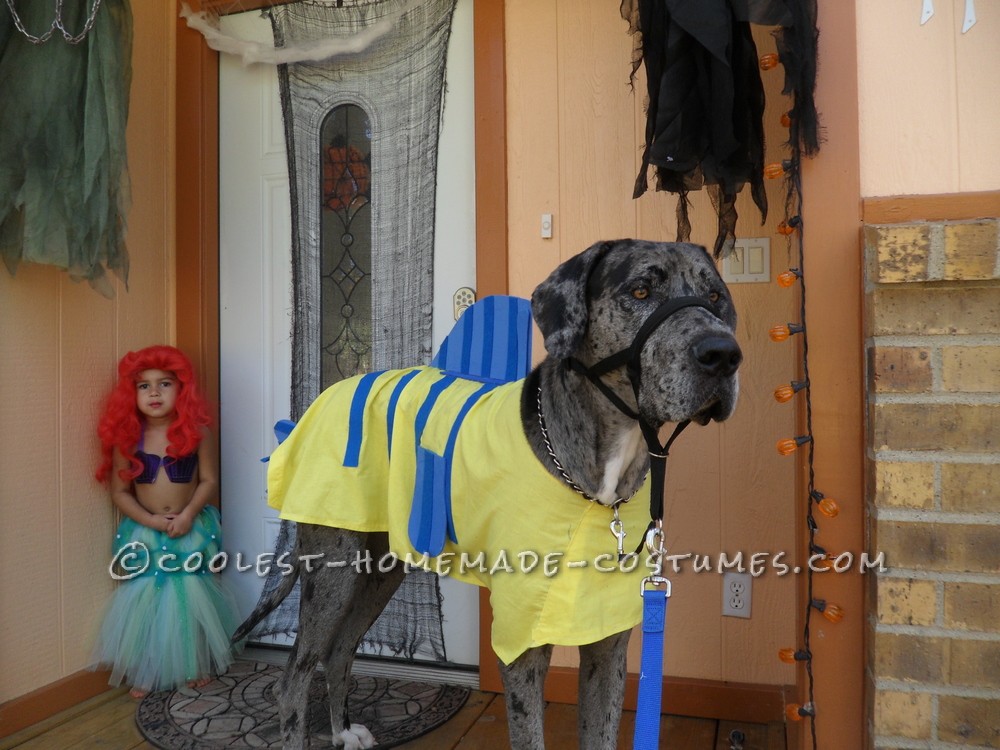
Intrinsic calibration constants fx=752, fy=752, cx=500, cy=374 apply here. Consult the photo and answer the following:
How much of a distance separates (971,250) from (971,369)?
9.9 inches

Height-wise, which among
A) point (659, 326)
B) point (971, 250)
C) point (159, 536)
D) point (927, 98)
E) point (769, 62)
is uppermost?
point (769, 62)

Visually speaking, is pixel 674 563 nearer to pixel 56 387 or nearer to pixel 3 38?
pixel 56 387

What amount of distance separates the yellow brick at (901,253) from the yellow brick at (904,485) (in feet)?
1.33

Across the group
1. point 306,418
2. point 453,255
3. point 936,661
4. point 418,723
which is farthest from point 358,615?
point 936,661

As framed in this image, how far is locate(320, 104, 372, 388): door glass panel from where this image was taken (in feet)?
9.74

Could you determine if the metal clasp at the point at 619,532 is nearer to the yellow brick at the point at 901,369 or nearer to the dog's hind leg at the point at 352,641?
the yellow brick at the point at 901,369

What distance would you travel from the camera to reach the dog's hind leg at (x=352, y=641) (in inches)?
89.6

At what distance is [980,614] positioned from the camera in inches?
62.9

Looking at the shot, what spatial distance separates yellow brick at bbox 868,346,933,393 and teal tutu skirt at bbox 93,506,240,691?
7.72 feet

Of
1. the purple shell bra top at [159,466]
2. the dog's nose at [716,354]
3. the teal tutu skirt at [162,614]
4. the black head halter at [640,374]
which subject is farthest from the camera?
the purple shell bra top at [159,466]

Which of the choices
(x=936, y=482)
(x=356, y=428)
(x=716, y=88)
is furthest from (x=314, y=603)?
(x=716, y=88)

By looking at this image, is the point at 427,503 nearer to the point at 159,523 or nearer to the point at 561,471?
the point at 561,471

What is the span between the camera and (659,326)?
4.68ft

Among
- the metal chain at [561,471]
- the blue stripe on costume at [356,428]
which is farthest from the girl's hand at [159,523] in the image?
the metal chain at [561,471]
